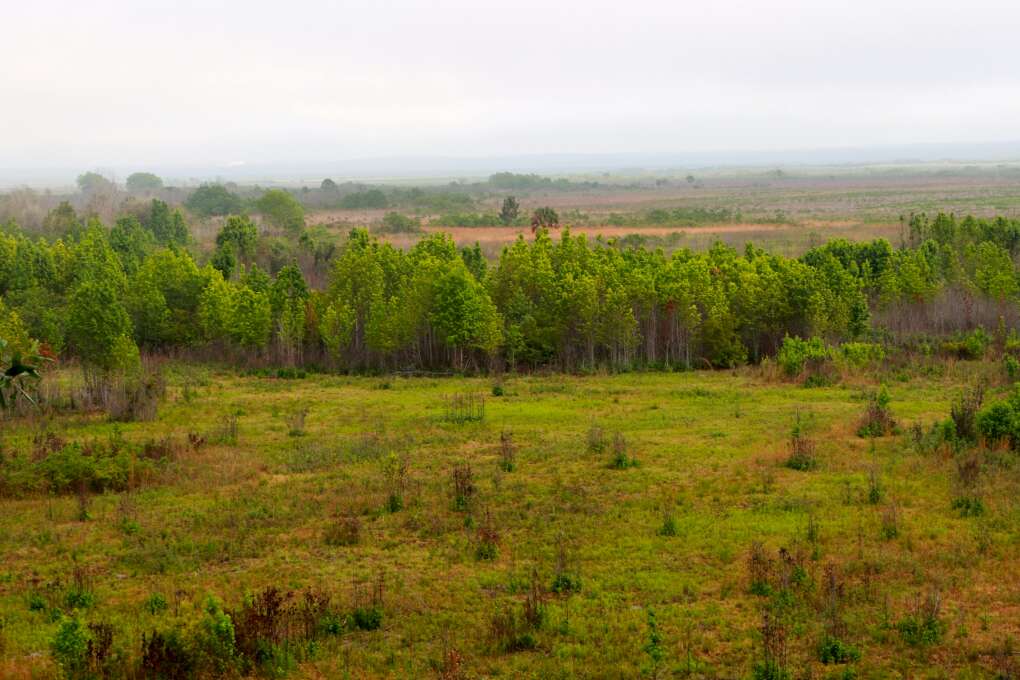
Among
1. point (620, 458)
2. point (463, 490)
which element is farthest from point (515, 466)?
point (463, 490)

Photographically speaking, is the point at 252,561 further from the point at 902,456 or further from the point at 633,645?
the point at 902,456

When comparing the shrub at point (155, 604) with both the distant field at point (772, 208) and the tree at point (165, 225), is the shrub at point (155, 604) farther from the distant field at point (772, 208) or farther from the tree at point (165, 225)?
the tree at point (165, 225)

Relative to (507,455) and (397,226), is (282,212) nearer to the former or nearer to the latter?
(397,226)

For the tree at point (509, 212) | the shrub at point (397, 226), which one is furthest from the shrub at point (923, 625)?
the tree at point (509, 212)

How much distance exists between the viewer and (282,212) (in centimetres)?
8131

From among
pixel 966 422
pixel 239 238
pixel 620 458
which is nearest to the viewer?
pixel 620 458

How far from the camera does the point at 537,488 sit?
685 inches

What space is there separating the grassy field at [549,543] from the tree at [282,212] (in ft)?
184

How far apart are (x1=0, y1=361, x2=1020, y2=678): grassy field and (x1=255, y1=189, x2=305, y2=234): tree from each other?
56071 mm

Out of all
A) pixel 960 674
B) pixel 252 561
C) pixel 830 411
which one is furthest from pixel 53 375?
pixel 960 674

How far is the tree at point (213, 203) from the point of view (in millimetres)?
105375

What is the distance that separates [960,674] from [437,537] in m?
8.00

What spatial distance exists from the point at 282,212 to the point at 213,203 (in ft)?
99.5

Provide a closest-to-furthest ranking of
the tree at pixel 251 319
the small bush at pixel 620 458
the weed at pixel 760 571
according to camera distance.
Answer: the weed at pixel 760 571 < the small bush at pixel 620 458 < the tree at pixel 251 319
